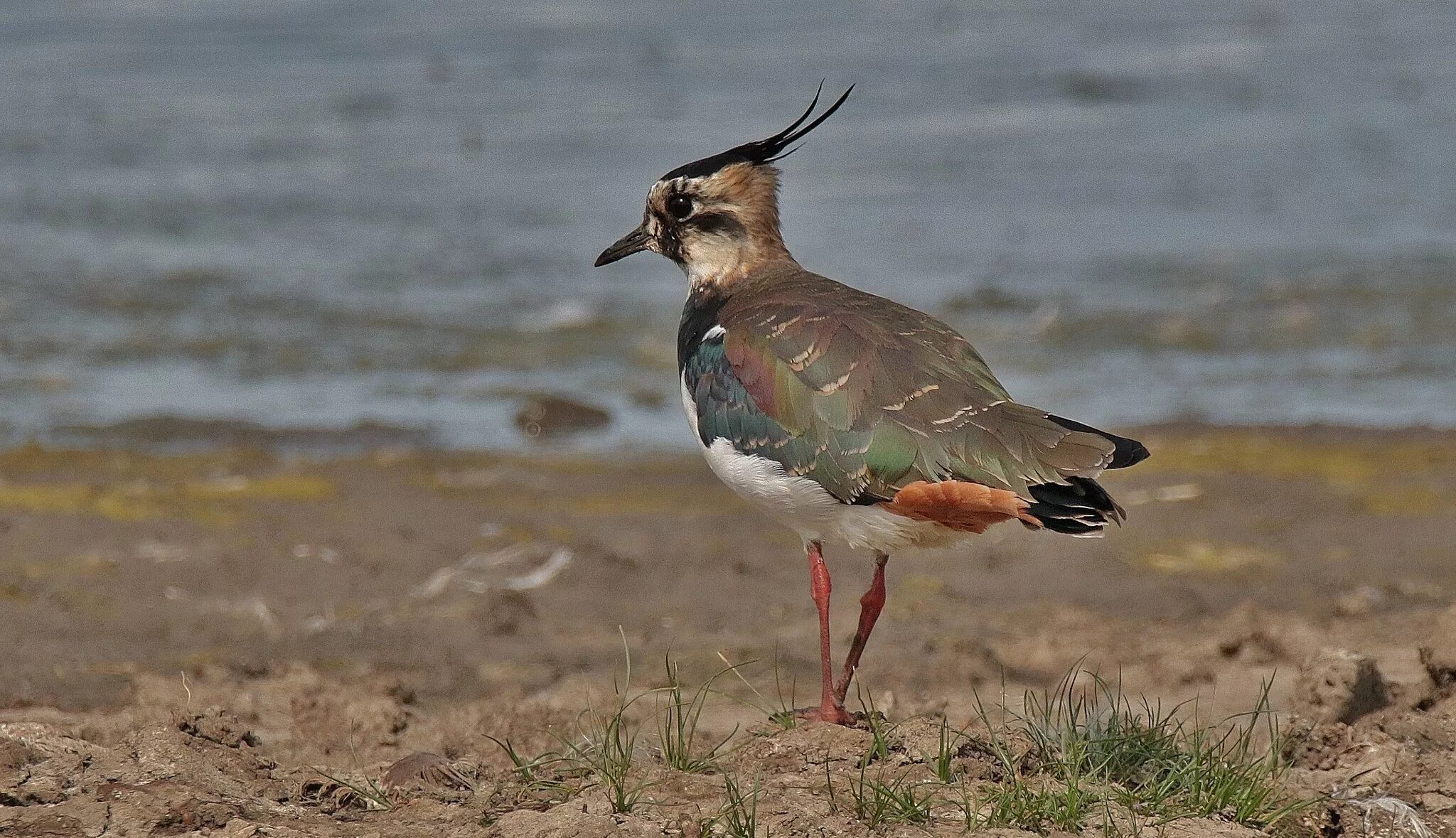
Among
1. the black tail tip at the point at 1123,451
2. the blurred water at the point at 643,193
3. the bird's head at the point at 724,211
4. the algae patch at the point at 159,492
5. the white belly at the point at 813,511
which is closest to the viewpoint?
the black tail tip at the point at 1123,451

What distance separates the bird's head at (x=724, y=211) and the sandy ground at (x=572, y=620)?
1387 millimetres

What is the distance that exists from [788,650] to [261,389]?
5098 millimetres

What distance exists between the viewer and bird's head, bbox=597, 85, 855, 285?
554 cm

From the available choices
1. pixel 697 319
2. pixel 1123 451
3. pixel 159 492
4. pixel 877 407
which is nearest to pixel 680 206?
pixel 697 319

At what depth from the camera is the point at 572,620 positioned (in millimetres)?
6625

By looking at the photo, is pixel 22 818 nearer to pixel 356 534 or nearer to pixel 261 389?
pixel 356 534

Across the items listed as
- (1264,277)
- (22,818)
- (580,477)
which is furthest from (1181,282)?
(22,818)

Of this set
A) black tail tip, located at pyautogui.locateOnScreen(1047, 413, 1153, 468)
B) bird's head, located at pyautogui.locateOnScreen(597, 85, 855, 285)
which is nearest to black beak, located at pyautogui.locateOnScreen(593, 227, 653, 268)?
bird's head, located at pyautogui.locateOnScreen(597, 85, 855, 285)

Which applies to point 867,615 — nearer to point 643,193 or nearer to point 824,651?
point 824,651

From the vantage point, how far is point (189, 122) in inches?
697

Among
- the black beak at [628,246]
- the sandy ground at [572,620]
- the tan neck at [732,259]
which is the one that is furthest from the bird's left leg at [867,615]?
the black beak at [628,246]

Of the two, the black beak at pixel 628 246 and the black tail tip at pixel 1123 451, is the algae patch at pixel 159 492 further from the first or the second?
the black tail tip at pixel 1123 451

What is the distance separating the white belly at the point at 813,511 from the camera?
450cm

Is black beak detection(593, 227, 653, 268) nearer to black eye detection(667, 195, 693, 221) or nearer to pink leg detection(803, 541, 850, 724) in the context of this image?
black eye detection(667, 195, 693, 221)
